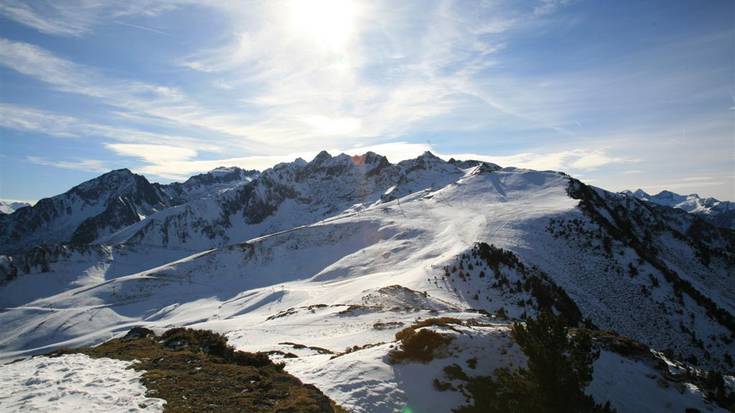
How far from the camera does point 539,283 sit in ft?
144

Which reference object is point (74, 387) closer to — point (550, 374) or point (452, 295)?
point (550, 374)

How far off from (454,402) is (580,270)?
4387 centimetres

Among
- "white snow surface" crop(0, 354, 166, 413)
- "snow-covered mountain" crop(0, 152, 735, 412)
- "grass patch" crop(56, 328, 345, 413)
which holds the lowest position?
"snow-covered mountain" crop(0, 152, 735, 412)

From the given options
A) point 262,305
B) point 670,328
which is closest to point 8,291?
point 262,305

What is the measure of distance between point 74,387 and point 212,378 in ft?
13.7

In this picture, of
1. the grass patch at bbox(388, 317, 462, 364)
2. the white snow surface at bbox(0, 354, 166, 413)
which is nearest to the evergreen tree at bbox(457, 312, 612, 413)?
the grass patch at bbox(388, 317, 462, 364)

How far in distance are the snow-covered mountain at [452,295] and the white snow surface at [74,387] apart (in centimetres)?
664

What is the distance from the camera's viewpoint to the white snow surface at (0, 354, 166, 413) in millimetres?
11094

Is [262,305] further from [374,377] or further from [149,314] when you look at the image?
[374,377]

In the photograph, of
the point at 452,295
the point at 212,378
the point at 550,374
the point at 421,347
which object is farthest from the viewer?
the point at 452,295

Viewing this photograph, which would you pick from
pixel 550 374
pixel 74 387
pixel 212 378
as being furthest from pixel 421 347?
pixel 74 387

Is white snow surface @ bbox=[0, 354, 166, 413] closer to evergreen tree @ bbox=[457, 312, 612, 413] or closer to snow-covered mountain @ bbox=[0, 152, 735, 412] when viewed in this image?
snow-covered mountain @ bbox=[0, 152, 735, 412]

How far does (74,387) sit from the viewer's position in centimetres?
1255

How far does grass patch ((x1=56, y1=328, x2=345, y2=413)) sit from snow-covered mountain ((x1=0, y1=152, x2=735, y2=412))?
8.35ft
